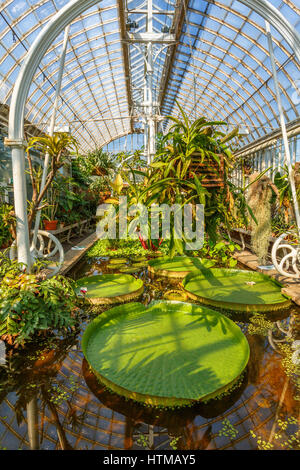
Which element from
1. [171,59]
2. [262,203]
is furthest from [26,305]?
[171,59]

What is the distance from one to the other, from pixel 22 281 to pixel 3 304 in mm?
219

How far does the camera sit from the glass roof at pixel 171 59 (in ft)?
29.7

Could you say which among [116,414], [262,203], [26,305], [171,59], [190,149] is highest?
[171,59]

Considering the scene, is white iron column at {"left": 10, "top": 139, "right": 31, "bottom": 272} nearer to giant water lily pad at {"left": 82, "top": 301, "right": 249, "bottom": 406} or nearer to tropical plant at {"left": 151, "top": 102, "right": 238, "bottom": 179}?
giant water lily pad at {"left": 82, "top": 301, "right": 249, "bottom": 406}

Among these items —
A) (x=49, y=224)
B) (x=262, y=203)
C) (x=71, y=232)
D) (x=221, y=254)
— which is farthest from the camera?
(x=71, y=232)

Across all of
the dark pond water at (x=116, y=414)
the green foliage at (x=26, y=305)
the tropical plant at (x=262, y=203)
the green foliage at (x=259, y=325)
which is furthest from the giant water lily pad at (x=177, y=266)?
the dark pond water at (x=116, y=414)

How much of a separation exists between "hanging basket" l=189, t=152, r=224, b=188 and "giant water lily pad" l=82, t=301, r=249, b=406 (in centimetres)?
117

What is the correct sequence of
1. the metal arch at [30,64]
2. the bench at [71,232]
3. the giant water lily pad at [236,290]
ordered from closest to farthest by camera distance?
the metal arch at [30,64], the giant water lily pad at [236,290], the bench at [71,232]

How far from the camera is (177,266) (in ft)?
15.6

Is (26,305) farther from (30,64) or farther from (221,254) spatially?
(221,254)

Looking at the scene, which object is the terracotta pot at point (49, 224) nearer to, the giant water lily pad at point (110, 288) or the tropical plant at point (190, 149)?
the giant water lily pad at point (110, 288)

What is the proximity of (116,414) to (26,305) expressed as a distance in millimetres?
1128

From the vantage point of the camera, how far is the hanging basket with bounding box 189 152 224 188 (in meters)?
1.59

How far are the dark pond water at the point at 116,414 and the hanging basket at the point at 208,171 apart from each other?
128 centimetres
